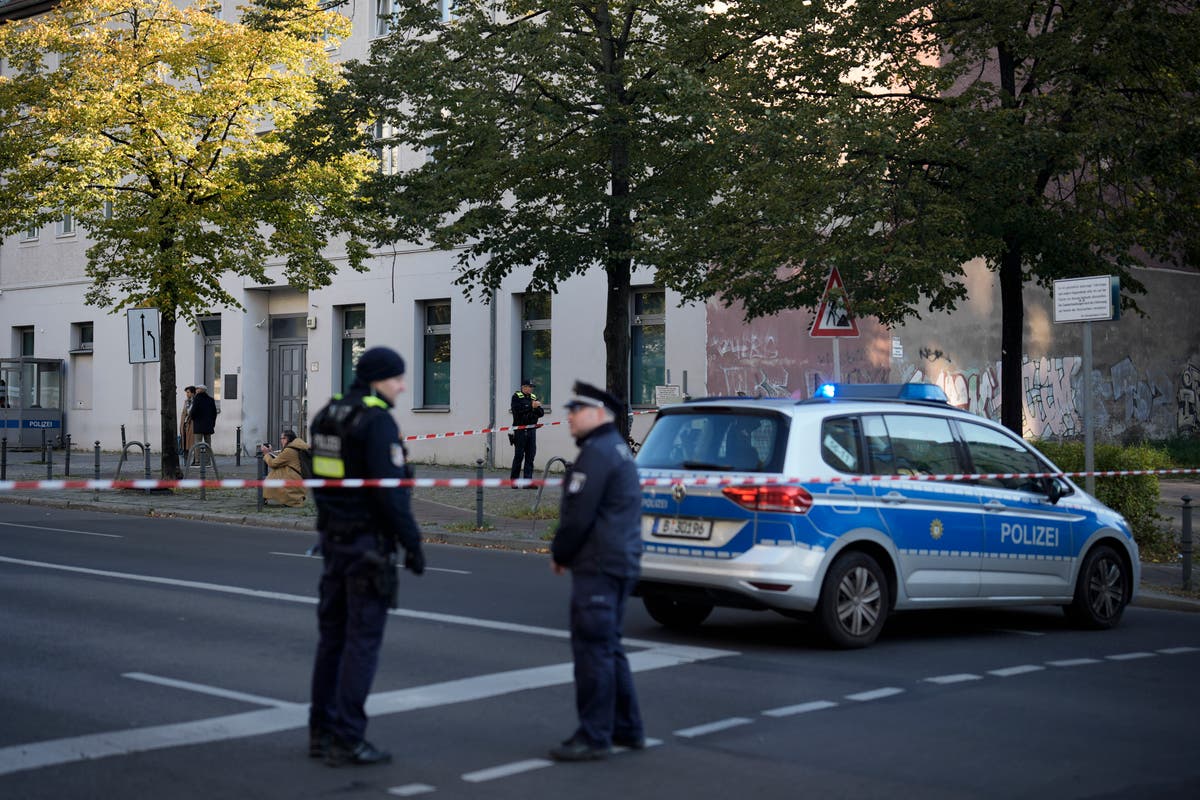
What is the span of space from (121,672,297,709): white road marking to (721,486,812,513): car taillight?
3259 mm

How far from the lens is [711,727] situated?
727 cm

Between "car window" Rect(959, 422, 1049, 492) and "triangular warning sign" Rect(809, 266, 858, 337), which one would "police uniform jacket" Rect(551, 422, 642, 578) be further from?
"triangular warning sign" Rect(809, 266, 858, 337)

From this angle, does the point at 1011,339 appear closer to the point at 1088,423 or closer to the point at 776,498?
the point at 1088,423

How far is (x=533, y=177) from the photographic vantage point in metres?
18.7

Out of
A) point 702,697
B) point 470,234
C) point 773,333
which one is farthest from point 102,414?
point 702,697

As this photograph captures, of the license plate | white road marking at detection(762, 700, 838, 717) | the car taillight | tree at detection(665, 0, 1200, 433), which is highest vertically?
tree at detection(665, 0, 1200, 433)

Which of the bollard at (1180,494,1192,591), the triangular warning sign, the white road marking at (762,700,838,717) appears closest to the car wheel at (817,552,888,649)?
the white road marking at (762,700,838,717)

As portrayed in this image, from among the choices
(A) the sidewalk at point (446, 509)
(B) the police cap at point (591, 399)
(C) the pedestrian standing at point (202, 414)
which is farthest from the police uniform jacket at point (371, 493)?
(C) the pedestrian standing at point (202, 414)

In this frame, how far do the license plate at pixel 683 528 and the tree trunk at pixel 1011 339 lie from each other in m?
8.27

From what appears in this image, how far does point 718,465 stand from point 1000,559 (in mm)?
2441

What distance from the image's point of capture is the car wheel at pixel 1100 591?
37.0 ft

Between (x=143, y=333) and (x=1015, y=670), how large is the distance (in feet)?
62.6

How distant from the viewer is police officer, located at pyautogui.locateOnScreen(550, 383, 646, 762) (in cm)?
652

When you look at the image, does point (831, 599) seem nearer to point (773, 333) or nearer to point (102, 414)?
point (773, 333)
